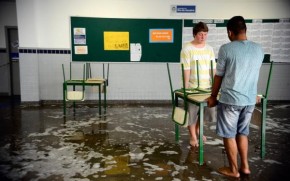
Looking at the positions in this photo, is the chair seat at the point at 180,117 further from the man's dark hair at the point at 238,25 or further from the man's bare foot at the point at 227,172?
the man's dark hair at the point at 238,25

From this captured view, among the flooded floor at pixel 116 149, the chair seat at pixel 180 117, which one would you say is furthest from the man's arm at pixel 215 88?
the flooded floor at pixel 116 149

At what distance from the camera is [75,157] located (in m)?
3.03

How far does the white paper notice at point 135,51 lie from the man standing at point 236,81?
12.9ft

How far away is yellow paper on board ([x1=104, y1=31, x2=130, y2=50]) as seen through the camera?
6070 mm

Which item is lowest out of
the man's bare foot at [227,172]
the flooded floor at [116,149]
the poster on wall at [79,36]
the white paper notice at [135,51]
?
the flooded floor at [116,149]

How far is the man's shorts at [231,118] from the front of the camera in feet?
7.60

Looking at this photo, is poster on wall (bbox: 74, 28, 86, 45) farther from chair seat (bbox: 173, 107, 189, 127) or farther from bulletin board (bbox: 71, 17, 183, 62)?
chair seat (bbox: 173, 107, 189, 127)

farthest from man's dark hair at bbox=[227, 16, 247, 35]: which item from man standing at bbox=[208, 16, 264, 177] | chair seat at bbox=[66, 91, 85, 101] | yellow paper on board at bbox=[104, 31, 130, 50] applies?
yellow paper on board at bbox=[104, 31, 130, 50]

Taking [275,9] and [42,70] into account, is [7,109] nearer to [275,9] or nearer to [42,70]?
[42,70]

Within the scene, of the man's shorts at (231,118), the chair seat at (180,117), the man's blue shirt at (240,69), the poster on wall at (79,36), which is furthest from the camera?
the poster on wall at (79,36)

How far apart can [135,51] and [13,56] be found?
3653mm

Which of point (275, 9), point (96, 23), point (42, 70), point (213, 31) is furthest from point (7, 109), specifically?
point (275, 9)

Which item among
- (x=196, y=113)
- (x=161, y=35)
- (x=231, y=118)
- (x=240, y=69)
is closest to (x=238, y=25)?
(x=240, y=69)

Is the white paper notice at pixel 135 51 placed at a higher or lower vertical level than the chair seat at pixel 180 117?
higher
